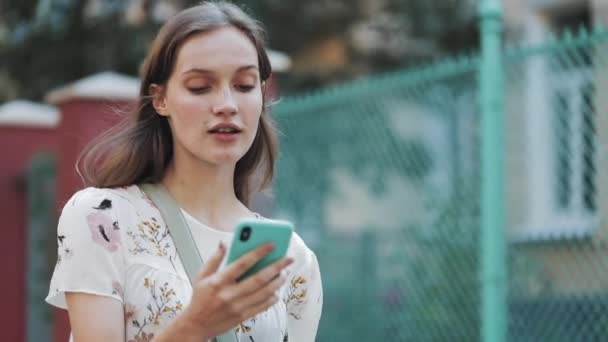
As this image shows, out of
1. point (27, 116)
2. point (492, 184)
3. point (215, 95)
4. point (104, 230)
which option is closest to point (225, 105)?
point (215, 95)

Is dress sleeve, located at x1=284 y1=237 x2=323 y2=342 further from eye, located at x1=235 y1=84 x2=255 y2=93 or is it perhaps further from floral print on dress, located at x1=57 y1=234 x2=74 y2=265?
floral print on dress, located at x1=57 y1=234 x2=74 y2=265

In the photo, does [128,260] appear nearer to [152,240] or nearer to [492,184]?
[152,240]

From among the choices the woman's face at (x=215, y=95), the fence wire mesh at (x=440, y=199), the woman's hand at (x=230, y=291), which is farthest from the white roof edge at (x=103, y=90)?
the woman's hand at (x=230, y=291)

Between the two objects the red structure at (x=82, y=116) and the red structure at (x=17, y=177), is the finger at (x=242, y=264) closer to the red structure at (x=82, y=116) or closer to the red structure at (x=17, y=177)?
the red structure at (x=82, y=116)

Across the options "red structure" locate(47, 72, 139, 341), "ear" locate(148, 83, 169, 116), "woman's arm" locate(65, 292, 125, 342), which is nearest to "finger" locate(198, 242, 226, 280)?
"woman's arm" locate(65, 292, 125, 342)

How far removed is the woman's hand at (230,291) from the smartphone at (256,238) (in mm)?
13

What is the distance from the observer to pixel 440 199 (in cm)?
488

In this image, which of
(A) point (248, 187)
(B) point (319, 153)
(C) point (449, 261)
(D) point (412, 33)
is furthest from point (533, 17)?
(A) point (248, 187)

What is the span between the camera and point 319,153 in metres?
5.62

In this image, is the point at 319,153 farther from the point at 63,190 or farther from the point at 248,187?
the point at 248,187

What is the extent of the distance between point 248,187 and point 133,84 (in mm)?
3227

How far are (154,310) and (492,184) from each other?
107 inches

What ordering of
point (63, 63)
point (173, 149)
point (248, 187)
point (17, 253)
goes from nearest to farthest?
point (173, 149)
point (248, 187)
point (17, 253)
point (63, 63)

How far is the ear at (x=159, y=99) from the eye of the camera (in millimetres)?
2150
